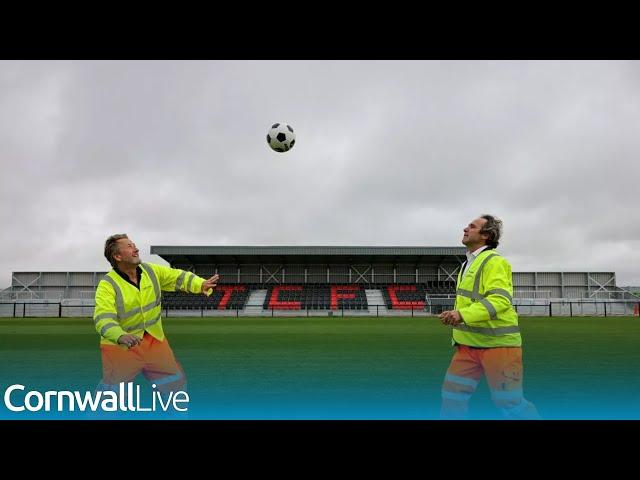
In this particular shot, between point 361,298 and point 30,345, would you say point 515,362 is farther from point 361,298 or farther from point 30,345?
point 361,298

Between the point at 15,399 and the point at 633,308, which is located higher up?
the point at 633,308

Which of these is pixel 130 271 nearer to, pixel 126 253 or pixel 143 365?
pixel 126 253

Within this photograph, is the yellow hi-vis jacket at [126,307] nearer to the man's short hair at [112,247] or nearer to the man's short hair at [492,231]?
the man's short hair at [112,247]

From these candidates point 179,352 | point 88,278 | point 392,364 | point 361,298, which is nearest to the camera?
point 392,364

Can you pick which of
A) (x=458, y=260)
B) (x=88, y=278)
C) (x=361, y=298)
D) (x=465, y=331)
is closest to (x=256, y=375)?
(x=465, y=331)

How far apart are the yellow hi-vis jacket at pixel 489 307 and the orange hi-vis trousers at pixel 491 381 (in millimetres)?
84

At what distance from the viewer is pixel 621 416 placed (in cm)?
542

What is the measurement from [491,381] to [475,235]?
1.29m

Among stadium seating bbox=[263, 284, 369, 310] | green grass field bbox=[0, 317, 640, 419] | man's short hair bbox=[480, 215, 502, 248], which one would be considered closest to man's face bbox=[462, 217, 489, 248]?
man's short hair bbox=[480, 215, 502, 248]

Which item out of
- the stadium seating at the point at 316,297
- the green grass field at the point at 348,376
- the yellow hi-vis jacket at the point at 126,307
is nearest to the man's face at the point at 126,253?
the yellow hi-vis jacket at the point at 126,307

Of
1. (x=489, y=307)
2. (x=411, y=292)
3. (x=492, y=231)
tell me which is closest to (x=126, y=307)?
(x=489, y=307)

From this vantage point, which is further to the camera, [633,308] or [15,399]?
[633,308]

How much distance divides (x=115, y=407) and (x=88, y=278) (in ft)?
168

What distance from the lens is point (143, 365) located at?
4.29 meters
